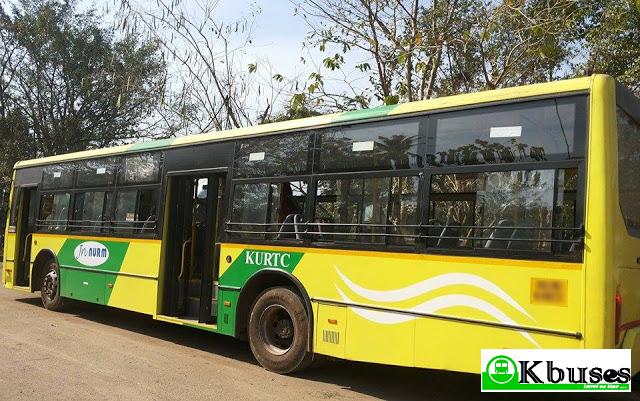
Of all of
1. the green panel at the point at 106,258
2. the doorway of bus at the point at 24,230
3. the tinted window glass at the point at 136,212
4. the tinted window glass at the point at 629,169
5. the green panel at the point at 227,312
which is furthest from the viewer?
the doorway of bus at the point at 24,230

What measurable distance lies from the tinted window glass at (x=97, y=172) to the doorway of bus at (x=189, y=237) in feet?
5.47

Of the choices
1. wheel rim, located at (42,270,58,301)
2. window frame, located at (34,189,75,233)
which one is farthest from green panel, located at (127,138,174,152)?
wheel rim, located at (42,270,58,301)

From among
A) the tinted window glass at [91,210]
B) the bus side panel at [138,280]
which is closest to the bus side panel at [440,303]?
the bus side panel at [138,280]

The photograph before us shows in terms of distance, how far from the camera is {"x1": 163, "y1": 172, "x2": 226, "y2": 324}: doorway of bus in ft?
25.3

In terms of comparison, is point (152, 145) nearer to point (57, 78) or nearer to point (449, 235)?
point (449, 235)

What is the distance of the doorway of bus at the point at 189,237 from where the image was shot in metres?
7.70

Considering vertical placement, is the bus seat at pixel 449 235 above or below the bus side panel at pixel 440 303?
above

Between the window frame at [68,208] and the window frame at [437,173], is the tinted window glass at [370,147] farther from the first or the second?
the window frame at [68,208]

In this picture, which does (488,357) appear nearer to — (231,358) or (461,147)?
(461,147)

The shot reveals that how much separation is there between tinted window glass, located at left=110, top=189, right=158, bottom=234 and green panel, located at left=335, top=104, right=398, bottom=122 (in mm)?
3442

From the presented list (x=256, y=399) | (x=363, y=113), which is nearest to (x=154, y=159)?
(x=363, y=113)

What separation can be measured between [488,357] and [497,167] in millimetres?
1584

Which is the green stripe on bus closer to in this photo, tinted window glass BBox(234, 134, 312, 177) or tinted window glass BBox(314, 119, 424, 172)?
tinted window glass BBox(234, 134, 312, 177)

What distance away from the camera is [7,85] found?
974 inches
